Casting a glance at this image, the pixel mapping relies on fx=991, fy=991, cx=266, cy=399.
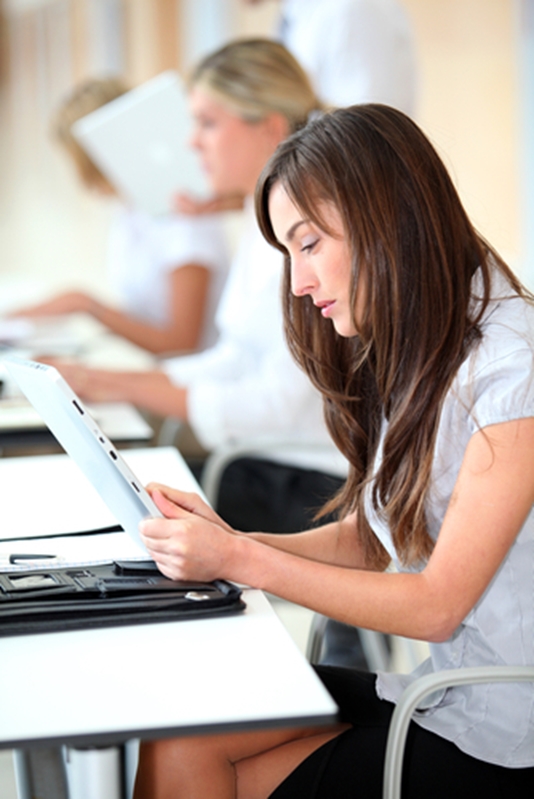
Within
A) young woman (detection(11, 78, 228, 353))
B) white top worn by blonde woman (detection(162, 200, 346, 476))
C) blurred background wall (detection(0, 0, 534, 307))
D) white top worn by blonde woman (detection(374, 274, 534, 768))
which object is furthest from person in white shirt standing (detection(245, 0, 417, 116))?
blurred background wall (detection(0, 0, 534, 307))

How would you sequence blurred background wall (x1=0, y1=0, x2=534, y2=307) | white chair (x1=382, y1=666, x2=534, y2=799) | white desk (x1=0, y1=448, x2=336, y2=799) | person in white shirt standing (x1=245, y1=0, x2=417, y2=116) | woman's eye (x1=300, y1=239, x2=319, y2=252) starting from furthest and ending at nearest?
blurred background wall (x1=0, y1=0, x2=534, y2=307) < person in white shirt standing (x1=245, y1=0, x2=417, y2=116) < woman's eye (x1=300, y1=239, x2=319, y2=252) < white chair (x1=382, y1=666, x2=534, y2=799) < white desk (x1=0, y1=448, x2=336, y2=799)

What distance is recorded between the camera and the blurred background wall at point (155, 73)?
4.44 meters

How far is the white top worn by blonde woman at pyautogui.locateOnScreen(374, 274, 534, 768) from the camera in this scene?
978 millimetres

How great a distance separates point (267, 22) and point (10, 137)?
1.30 meters

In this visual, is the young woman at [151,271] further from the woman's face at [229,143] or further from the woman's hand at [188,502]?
the woman's hand at [188,502]

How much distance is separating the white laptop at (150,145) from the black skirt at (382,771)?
1.92 metres

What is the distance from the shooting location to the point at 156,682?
0.78 m

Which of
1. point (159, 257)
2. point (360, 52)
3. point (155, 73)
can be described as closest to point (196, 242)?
point (159, 257)

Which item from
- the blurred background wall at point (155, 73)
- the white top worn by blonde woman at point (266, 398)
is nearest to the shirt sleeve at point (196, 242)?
the white top worn by blonde woman at point (266, 398)

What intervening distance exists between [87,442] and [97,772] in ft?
1.06

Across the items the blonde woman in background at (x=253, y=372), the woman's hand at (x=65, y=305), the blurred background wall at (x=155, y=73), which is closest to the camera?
the blonde woman in background at (x=253, y=372)

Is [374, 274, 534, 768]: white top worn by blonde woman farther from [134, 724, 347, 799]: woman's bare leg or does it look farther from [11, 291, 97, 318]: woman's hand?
[11, 291, 97, 318]: woman's hand

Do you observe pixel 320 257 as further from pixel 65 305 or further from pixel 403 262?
pixel 65 305

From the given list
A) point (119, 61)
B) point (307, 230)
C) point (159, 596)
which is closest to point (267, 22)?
point (119, 61)
